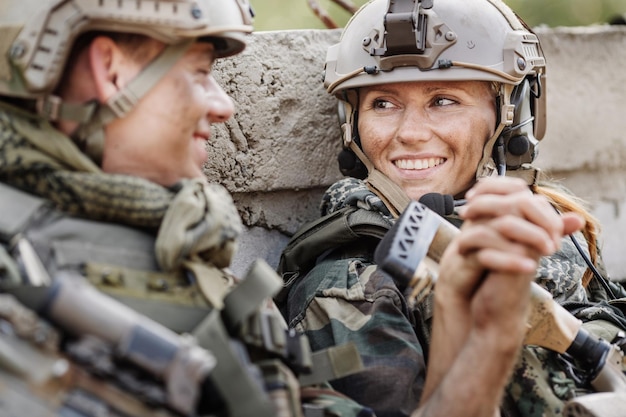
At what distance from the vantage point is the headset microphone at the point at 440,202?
3268 mm

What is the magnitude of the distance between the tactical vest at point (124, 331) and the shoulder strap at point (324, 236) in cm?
89

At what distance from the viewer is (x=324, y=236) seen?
3314mm

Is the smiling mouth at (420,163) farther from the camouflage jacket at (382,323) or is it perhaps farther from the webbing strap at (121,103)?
the webbing strap at (121,103)

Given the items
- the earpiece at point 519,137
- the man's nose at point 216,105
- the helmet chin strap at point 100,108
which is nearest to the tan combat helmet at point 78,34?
the helmet chin strap at point 100,108

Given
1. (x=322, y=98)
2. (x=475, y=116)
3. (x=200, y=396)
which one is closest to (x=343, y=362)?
(x=200, y=396)

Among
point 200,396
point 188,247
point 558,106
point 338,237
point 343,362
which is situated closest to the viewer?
point 200,396

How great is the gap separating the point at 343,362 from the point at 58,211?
0.79 meters

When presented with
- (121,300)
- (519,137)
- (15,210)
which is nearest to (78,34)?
(15,210)

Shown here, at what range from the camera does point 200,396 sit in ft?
6.66

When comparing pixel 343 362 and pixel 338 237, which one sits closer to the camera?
pixel 343 362

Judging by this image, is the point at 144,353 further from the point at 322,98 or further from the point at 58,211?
the point at 322,98

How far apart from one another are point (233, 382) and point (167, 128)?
2.04 ft

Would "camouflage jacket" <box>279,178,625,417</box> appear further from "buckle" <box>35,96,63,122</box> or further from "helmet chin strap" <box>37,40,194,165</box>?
"buckle" <box>35,96,63,122</box>

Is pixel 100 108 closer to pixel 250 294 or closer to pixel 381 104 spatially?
pixel 250 294
